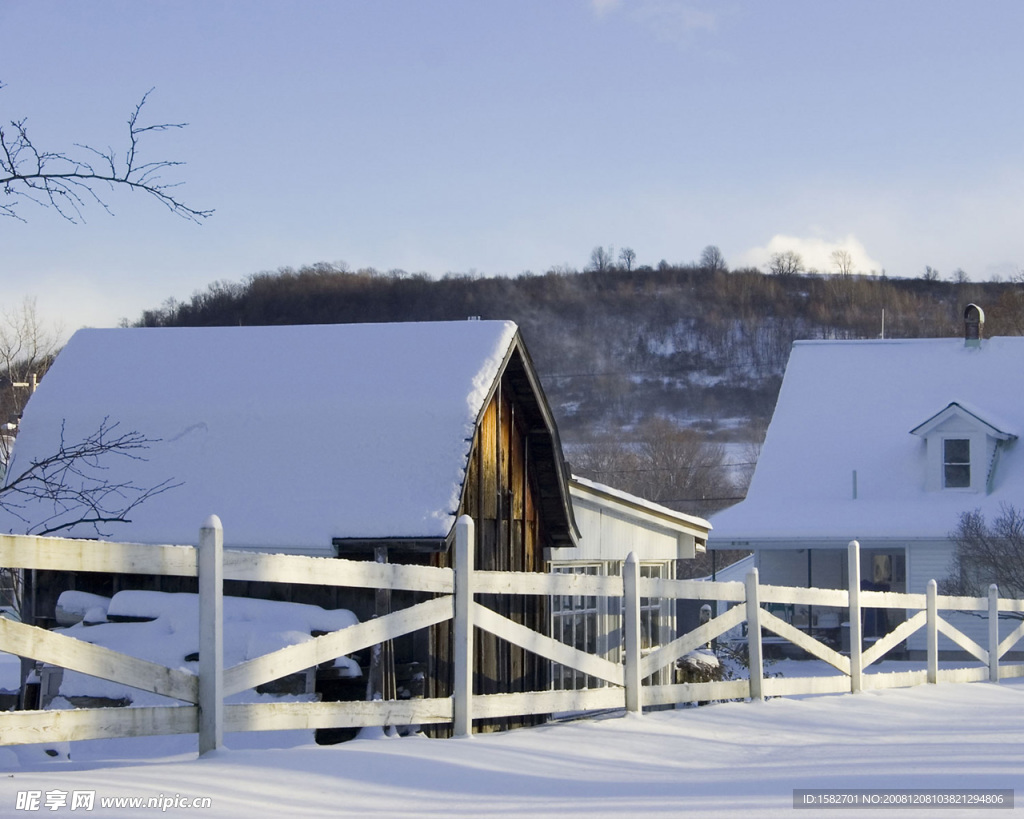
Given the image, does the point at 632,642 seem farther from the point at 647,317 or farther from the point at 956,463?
the point at 647,317

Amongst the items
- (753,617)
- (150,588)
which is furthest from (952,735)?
(150,588)

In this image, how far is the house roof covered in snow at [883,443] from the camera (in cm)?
2723

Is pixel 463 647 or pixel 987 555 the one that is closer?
pixel 463 647

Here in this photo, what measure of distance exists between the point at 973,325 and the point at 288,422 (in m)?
24.5

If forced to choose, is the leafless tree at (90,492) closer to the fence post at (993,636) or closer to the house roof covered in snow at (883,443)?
the fence post at (993,636)

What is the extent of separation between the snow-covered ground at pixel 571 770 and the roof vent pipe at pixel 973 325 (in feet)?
79.3

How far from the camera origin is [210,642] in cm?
594

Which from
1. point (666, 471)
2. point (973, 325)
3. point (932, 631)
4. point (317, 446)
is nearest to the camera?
point (317, 446)

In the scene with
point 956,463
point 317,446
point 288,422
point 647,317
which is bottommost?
point 317,446

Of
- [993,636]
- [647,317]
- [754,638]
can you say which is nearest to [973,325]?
[993,636]

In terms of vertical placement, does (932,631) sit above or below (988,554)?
below

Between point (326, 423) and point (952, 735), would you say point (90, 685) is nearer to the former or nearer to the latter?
point (326, 423)

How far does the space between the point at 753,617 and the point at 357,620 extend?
132 inches

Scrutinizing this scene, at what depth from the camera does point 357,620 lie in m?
11.0
